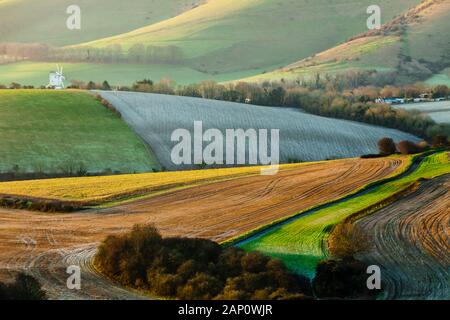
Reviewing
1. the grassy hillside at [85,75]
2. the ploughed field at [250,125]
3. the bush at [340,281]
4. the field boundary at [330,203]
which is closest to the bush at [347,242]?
the bush at [340,281]

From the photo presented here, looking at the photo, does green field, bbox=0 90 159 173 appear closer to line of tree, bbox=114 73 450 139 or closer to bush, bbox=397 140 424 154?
bush, bbox=397 140 424 154

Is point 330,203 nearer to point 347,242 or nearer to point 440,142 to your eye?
point 347,242

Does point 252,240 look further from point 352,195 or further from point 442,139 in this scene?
point 442,139

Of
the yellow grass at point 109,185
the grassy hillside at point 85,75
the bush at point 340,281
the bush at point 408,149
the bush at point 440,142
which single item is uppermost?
the grassy hillside at point 85,75

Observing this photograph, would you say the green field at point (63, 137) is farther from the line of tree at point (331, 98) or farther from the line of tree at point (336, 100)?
the line of tree at point (336, 100)

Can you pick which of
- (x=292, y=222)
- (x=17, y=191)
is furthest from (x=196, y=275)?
(x=17, y=191)

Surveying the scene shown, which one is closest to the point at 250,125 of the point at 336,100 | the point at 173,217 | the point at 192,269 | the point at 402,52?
the point at 336,100

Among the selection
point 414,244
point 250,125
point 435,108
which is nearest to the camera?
point 414,244

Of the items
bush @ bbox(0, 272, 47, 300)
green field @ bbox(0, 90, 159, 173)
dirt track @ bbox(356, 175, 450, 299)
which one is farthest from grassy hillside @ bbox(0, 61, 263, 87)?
bush @ bbox(0, 272, 47, 300)
